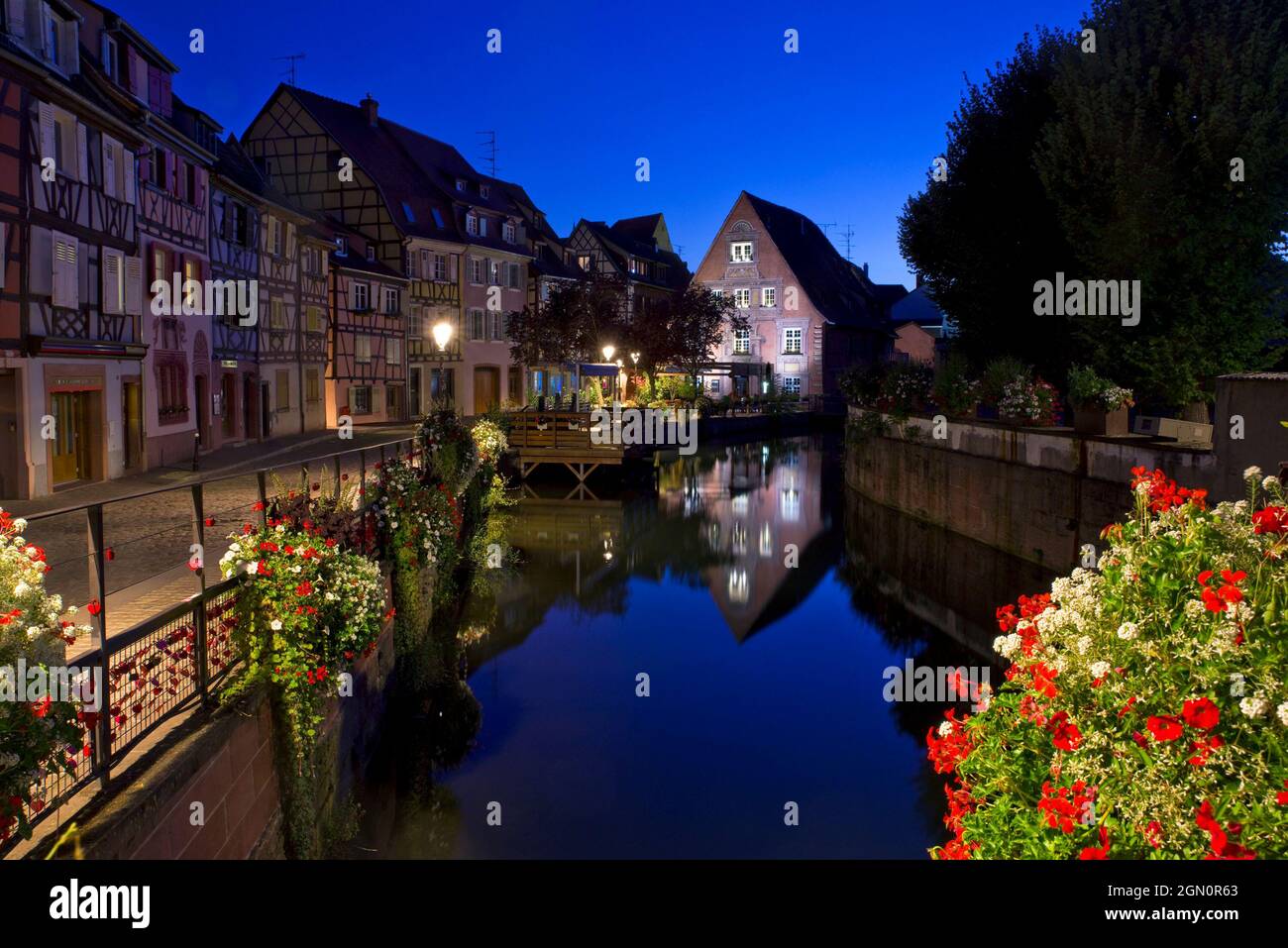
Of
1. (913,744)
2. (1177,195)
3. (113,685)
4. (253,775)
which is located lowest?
(913,744)

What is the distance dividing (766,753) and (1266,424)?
8008 mm

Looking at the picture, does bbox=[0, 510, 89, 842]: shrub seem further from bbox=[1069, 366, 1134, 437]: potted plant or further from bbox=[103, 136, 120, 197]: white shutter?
bbox=[103, 136, 120, 197]: white shutter

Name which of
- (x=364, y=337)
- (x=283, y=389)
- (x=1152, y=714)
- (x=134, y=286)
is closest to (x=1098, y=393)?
(x=1152, y=714)

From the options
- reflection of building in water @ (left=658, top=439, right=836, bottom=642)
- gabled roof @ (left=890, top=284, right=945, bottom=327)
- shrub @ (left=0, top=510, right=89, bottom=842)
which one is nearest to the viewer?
shrub @ (left=0, top=510, right=89, bottom=842)

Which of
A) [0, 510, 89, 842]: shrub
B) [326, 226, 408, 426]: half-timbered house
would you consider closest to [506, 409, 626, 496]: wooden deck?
[326, 226, 408, 426]: half-timbered house

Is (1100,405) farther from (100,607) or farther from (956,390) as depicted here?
(100,607)

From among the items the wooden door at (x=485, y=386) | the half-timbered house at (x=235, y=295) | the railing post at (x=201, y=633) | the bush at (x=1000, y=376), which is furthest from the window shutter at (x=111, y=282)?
the wooden door at (x=485, y=386)

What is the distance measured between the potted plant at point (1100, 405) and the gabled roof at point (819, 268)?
4840cm

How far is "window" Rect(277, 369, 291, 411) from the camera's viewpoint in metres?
34.8

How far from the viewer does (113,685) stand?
18.3ft

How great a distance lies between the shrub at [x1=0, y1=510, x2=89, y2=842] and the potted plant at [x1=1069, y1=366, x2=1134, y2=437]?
17.2 m
